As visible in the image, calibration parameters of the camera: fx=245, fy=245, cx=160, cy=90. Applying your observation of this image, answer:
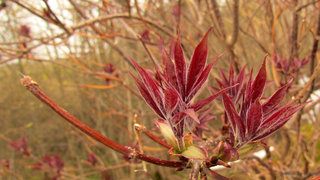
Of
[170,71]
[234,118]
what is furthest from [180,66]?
[234,118]

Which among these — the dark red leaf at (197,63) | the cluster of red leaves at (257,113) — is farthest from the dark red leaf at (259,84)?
the dark red leaf at (197,63)

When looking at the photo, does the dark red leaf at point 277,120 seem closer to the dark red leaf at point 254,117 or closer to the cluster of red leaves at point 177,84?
the dark red leaf at point 254,117

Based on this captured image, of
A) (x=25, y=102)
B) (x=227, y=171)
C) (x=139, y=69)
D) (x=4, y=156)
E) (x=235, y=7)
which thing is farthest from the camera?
(x=25, y=102)

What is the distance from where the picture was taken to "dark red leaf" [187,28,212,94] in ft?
→ 1.50

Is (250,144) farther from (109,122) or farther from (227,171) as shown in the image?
(109,122)

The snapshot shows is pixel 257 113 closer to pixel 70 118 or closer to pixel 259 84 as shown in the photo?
pixel 259 84

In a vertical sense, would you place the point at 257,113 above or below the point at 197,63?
below

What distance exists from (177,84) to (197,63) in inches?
2.4

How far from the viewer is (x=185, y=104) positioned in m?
0.50

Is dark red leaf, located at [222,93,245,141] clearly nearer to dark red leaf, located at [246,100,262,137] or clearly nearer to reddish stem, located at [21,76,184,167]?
dark red leaf, located at [246,100,262,137]

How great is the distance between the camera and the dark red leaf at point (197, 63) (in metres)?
0.46

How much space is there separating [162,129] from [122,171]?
462 centimetres

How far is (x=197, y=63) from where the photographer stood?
0.48 metres

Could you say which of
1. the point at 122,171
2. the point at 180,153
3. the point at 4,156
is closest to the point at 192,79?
the point at 180,153
